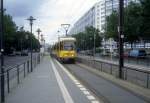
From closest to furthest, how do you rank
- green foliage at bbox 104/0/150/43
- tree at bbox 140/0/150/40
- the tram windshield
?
tree at bbox 140/0/150/40, green foliage at bbox 104/0/150/43, the tram windshield

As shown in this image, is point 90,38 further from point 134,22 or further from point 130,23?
point 134,22

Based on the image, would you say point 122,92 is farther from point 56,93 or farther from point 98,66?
point 98,66

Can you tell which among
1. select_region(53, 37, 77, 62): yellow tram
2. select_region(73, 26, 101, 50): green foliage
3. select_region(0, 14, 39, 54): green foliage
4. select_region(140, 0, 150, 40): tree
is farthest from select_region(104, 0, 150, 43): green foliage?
select_region(73, 26, 101, 50): green foliage

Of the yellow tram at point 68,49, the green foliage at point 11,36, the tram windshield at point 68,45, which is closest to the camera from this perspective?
the yellow tram at point 68,49

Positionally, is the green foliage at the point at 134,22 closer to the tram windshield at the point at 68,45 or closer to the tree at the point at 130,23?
the tree at the point at 130,23

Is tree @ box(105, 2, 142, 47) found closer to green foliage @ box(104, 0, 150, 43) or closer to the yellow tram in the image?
green foliage @ box(104, 0, 150, 43)

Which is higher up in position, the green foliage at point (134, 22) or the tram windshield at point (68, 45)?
the green foliage at point (134, 22)

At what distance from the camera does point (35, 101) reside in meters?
14.8

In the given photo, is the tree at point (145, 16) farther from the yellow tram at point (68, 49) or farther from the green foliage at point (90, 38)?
the green foliage at point (90, 38)

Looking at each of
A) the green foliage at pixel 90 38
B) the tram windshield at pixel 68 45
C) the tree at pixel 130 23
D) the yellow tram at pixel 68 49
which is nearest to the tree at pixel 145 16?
the tree at pixel 130 23

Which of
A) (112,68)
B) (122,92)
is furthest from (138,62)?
(122,92)

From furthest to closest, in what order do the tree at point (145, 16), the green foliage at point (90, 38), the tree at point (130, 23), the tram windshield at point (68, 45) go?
1. the green foliage at point (90, 38)
2. the tree at point (130, 23)
3. the tram windshield at point (68, 45)
4. the tree at point (145, 16)

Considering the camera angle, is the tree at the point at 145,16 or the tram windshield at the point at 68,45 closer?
the tree at the point at 145,16

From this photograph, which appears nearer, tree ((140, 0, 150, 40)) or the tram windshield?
tree ((140, 0, 150, 40))
